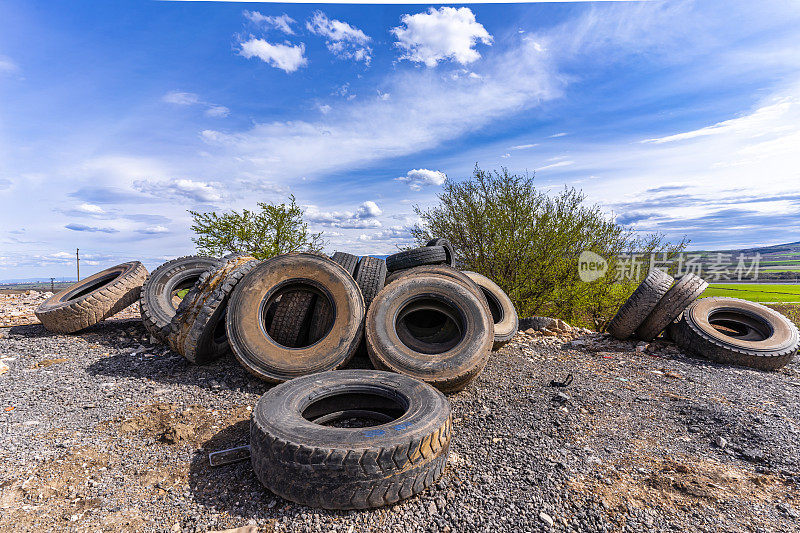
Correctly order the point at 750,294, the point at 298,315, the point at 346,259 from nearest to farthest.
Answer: the point at 298,315, the point at 346,259, the point at 750,294

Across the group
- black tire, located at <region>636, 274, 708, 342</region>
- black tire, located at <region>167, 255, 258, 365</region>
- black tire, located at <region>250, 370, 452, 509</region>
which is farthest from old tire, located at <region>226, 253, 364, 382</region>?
black tire, located at <region>636, 274, 708, 342</region>

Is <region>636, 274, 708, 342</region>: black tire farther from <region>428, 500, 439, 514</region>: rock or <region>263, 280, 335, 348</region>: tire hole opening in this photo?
<region>428, 500, 439, 514</region>: rock

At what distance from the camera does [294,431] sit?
121 inches

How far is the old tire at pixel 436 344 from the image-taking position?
4.72 metres

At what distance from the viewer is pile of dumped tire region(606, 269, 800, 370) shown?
21.5ft

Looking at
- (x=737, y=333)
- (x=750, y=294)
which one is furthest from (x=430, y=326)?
(x=750, y=294)

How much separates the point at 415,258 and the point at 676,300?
194 inches

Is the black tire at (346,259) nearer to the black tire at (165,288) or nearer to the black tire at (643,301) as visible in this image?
the black tire at (165,288)

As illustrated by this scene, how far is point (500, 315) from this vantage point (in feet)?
24.6

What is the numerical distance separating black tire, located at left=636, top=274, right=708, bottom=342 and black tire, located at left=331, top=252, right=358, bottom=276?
18.9 feet

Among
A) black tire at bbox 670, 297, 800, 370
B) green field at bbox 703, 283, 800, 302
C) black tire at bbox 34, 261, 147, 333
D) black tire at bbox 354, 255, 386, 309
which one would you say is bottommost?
green field at bbox 703, 283, 800, 302

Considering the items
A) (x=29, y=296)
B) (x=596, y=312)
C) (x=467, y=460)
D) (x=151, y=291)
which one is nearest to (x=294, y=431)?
(x=467, y=460)

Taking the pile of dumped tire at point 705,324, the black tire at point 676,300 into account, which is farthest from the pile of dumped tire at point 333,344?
the black tire at point 676,300

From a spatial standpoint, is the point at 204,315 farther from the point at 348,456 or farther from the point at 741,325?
the point at 741,325
